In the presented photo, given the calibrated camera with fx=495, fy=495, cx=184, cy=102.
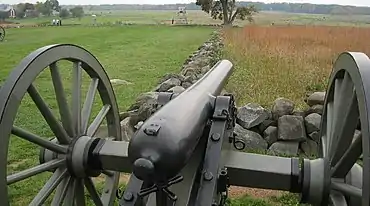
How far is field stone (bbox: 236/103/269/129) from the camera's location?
532 centimetres

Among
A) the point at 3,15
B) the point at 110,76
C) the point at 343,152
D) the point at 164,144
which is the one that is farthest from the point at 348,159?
the point at 3,15

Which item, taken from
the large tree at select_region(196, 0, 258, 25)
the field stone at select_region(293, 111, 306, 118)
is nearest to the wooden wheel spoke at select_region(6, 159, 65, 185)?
the field stone at select_region(293, 111, 306, 118)

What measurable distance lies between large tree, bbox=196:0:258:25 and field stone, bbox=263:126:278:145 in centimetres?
3179

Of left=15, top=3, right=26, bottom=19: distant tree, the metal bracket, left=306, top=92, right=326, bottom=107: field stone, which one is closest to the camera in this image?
the metal bracket

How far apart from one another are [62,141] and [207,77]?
982 millimetres

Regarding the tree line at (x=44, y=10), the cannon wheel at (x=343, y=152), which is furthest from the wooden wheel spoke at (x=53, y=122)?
the tree line at (x=44, y=10)

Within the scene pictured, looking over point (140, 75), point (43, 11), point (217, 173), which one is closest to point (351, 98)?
point (217, 173)

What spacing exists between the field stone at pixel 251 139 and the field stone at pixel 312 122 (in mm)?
490

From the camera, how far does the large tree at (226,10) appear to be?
36938mm

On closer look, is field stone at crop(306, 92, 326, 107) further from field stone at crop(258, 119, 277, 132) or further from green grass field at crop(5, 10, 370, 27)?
green grass field at crop(5, 10, 370, 27)

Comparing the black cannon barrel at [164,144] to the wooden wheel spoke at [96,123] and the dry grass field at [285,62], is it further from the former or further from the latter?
the dry grass field at [285,62]

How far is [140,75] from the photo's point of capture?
37.1ft

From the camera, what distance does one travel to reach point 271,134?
5.31m

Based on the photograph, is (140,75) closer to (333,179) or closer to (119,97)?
(119,97)
